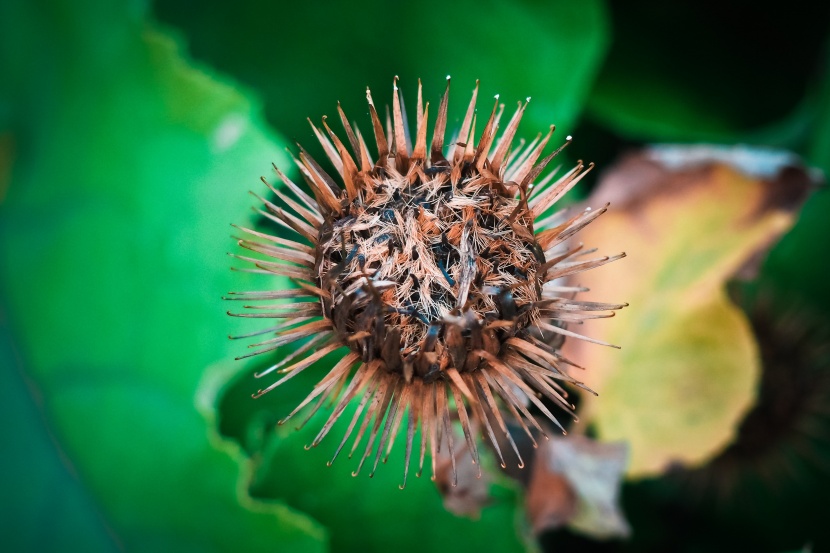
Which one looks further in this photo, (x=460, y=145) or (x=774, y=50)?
(x=774, y=50)

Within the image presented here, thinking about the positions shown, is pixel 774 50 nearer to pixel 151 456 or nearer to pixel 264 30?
pixel 264 30

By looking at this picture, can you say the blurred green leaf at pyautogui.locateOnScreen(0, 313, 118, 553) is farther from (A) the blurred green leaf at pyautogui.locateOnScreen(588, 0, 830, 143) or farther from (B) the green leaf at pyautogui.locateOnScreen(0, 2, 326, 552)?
(A) the blurred green leaf at pyautogui.locateOnScreen(588, 0, 830, 143)

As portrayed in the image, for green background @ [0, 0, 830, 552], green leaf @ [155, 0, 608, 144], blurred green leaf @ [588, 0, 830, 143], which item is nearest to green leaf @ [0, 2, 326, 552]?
green background @ [0, 0, 830, 552]

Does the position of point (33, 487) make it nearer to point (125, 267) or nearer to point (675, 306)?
point (125, 267)

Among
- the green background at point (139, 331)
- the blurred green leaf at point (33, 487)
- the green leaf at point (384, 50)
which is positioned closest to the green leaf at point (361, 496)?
the green background at point (139, 331)

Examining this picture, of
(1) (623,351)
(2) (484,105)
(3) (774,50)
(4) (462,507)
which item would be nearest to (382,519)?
(4) (462,507)

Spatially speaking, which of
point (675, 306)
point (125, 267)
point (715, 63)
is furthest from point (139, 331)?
point (715, 63)
